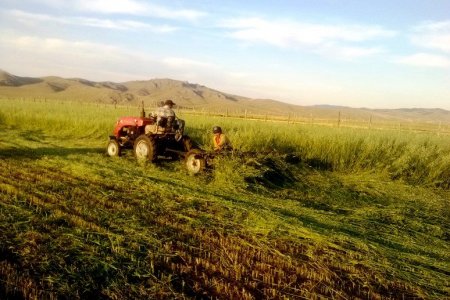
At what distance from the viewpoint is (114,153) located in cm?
1097

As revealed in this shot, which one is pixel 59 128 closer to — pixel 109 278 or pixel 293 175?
pixel 293 175

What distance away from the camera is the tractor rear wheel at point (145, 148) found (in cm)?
959

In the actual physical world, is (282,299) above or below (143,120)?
below

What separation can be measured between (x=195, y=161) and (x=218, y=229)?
3860mm

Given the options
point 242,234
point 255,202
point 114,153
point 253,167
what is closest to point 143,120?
point 114,153

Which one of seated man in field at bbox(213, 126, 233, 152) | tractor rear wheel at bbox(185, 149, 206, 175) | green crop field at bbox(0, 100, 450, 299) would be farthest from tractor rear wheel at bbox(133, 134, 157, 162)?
seated man in field at bbox(213, 126, 233, 152)

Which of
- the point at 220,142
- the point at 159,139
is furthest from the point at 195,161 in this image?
the point at 159,139

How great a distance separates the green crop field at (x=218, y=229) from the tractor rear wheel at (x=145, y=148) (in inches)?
10.4

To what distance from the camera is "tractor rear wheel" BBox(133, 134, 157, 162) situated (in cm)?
959

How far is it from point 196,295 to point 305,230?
231 centimetres

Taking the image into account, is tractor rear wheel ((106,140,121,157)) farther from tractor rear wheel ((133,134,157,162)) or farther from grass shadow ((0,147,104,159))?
tractor rear wheel ((133,134,157,162))

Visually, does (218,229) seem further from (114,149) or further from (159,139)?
(114,149)

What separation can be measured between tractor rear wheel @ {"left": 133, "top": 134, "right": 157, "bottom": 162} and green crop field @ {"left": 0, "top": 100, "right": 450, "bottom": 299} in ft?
0.86

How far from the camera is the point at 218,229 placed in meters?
5.34
